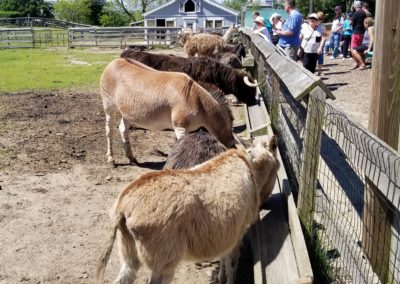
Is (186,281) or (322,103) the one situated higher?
(322,103)

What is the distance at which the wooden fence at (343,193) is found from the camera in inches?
98.0

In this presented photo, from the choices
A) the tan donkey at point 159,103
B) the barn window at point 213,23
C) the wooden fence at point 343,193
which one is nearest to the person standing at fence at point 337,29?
the tan donkey at point 159,103

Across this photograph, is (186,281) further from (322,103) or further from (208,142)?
(322,103)

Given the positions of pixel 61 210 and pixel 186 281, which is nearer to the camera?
pixel 186 281

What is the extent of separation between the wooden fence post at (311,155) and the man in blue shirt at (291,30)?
6901mm

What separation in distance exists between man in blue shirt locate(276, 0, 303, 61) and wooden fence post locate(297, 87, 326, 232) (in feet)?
22.6

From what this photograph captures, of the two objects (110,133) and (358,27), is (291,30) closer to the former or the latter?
(358,27)

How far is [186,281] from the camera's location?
13.5ft

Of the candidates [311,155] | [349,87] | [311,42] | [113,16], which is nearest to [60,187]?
[311,155]

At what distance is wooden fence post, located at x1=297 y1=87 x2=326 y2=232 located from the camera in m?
3.45

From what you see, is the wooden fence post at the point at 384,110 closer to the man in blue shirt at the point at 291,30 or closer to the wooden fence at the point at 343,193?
the wooden fence at the point at 343,193

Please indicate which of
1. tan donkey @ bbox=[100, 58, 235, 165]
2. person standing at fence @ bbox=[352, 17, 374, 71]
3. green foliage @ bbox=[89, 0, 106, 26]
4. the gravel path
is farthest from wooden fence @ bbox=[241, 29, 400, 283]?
green foliage @ bbox=[89, 0, 106, 26]

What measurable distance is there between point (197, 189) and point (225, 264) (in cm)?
92

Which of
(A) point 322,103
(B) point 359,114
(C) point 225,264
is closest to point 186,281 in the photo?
(C) point 225,264
